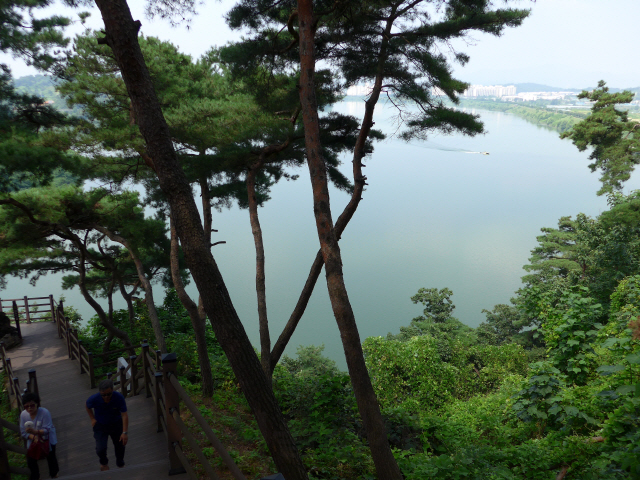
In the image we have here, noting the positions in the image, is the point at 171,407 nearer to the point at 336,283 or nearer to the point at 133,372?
the point at 336,283

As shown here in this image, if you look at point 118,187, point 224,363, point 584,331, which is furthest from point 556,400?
point 118,187

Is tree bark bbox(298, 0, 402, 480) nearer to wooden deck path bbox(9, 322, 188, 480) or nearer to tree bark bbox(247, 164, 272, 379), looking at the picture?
wooden deck path bbox(9, 322, 188, 480)

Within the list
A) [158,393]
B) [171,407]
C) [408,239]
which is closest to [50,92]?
[158,393]

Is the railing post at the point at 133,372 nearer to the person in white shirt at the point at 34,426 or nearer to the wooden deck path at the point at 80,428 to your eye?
the wooden deck path at the point at 80,428

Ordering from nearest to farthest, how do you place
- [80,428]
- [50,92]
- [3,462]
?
[3,462] → [80,428] → [50,92]

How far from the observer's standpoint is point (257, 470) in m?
3.79

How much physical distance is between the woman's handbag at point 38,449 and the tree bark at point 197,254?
1415 mm

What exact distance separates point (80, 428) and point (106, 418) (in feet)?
5.55

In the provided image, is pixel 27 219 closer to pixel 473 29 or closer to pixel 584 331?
pixel 473 29

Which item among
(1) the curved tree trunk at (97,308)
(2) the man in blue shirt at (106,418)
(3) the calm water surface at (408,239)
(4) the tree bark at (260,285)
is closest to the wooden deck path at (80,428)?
(2) the man in blue shirt at (106,418)

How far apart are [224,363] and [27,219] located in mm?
4348

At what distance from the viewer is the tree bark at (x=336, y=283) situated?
3986 millimetres

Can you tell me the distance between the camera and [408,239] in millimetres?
40156

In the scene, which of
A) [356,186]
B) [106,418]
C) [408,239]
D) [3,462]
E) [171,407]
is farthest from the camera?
[408,239]
